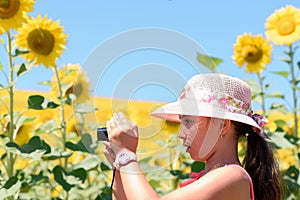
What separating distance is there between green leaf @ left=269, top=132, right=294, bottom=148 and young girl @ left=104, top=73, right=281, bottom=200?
1.47 meters

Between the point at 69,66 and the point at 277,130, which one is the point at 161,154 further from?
the point at 69,66

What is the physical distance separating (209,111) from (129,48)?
A: 0.27 m

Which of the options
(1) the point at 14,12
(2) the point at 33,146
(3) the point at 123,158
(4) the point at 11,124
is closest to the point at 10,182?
(2) the point at 33,146

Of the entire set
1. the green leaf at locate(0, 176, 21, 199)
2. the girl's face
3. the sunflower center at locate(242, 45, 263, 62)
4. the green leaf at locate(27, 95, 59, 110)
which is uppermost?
the sunflower center at locate(242, 45, 263, 62)

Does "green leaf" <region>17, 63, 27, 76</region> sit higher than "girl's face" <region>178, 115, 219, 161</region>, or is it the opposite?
"green leaf" <region>17, 63, 27, 76</region>

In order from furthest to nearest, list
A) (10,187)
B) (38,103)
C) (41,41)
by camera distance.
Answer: (41,41)
(38,103)
(10,187)

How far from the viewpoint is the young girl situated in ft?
5.27

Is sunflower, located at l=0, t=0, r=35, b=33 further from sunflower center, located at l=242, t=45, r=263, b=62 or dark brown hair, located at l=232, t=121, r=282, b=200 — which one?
dark brown hair, located at l=232, t=121, r=282, b=200

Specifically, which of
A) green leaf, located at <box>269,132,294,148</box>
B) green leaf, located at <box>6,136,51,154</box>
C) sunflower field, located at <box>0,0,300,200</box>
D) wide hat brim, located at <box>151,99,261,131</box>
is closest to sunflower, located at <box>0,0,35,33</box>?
sunflower field, located at <box>0,0,300,200</box>

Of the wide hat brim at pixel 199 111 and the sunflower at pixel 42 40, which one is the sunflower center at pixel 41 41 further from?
the wide hat brim at pixel 199 111

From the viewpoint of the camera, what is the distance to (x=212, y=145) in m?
1.72

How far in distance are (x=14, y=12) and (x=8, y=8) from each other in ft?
0.15

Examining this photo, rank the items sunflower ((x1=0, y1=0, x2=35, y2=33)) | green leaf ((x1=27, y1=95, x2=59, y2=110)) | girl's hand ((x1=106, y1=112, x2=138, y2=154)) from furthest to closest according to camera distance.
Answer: sunflower ((x1=0, y1=0, x2=35, y2=33)) < green leaf ((x1=27, y1=95, x2=59, y2=110)) < girl's hand ((x1=106, y1=112, x2=138, y2=154))

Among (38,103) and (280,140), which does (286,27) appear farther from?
(38,103)
